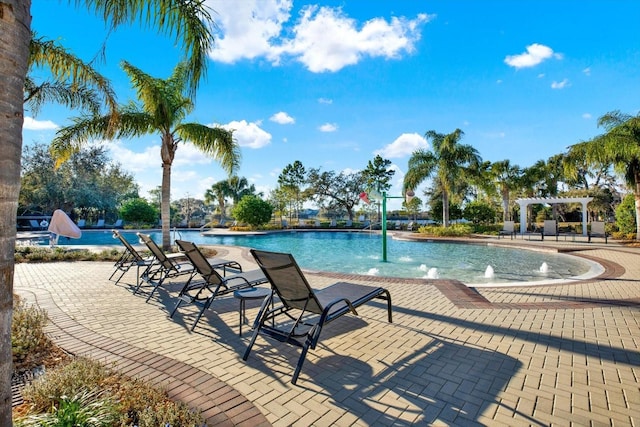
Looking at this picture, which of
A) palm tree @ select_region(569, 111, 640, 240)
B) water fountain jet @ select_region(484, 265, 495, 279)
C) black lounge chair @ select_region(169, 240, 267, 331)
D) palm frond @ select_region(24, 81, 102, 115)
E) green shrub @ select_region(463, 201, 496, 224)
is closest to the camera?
black lounge chair @ select_region(169, 240, 267, 331)

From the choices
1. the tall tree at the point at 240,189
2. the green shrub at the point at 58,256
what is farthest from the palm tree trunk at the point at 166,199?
the tall tree at the point at 240,189

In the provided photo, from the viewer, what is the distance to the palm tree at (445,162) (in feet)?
71.1

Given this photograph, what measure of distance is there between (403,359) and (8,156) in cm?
336

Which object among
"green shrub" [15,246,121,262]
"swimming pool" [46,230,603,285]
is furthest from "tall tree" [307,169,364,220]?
"green shrub" [15,246,121,262]

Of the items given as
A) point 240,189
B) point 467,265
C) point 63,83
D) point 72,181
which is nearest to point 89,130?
point 63,83

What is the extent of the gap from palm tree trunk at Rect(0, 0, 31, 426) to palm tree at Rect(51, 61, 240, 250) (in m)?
8.31

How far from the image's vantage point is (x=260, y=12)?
229 inches

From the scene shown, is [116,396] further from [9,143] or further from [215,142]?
[215,142]

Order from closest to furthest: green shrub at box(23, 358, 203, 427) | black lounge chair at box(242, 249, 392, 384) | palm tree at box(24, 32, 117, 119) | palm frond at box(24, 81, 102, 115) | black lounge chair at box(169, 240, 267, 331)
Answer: green shrub at box(23, 358, 203, 427)
black lounge chair at box(242, 249, 392, 384)
black lounge chair at box(169, 240, 267, 331)
palm tree at box(24, 32, 117, 119)
palm frond at box(24, 81, 102, 115)

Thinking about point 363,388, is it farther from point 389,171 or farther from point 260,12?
point 389,171

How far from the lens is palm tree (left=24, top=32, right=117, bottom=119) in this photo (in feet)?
21.9

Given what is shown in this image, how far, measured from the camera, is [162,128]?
10.6 metres

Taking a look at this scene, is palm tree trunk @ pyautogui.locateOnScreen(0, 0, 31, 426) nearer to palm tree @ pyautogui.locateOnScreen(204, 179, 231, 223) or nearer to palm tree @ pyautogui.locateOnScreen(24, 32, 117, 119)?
palm tree @ pyautogui.locateOnScreen(24, 32, 117, 119)

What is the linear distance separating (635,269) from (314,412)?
10408 millimetres
